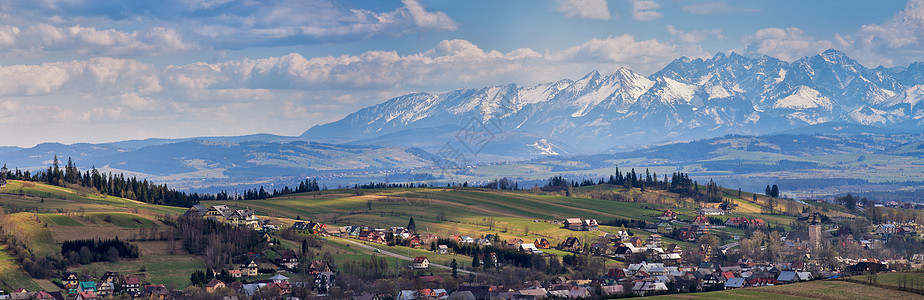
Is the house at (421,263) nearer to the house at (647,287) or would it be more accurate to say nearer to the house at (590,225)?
the house at (647,287)

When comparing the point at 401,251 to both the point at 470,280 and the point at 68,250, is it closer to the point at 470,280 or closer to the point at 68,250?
the point at 470,280

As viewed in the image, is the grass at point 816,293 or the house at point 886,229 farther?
the house at point 886,229

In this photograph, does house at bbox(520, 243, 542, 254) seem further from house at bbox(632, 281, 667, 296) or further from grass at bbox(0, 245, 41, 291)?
grass at bbox(0, 245, 41, 291)

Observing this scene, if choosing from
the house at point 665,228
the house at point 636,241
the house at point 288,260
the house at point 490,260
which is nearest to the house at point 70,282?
the house at point 288,260

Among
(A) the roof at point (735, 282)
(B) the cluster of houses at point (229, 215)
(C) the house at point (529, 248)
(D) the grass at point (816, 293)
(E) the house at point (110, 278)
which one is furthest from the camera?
(B) the cluster of houses at point (229, 215)

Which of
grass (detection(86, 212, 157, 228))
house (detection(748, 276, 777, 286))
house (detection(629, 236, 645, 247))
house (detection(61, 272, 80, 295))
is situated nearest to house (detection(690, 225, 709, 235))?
house (detection(629, 236, 645, 247))

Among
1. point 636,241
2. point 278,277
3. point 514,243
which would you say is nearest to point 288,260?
point 278,277
